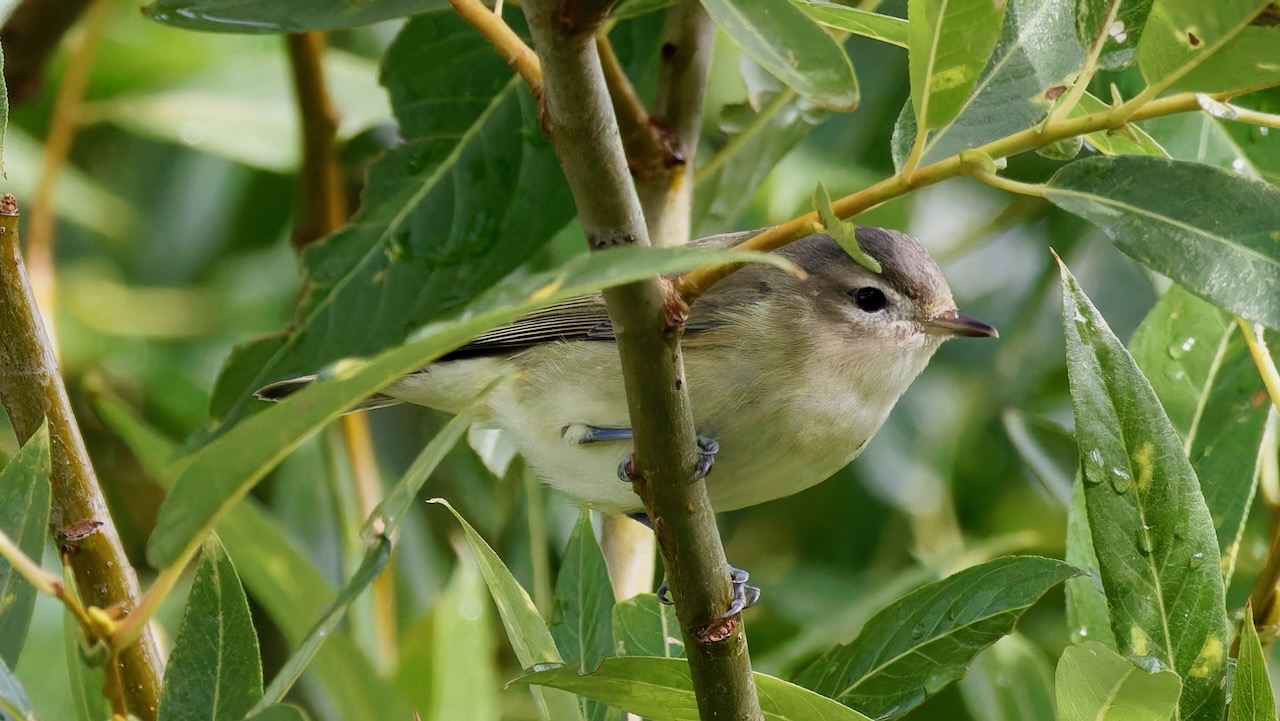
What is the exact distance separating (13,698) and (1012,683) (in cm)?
173

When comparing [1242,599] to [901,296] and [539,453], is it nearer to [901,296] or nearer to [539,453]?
[901,296]

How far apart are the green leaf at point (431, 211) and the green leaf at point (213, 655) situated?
109cm

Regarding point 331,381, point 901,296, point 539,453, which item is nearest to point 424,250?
point 539,453

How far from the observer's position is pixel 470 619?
7.66 ft

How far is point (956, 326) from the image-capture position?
295 centimetres

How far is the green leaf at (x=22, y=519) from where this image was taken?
60.0 inches

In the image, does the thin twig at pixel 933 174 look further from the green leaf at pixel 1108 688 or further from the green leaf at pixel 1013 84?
the green leaf at pixel 1108 688

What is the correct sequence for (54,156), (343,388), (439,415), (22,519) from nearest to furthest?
(343,388) → (22,519) → (54,156) → (439,415)

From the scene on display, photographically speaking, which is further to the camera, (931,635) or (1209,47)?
(931,635)

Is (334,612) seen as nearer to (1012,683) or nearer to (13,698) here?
(13,698)

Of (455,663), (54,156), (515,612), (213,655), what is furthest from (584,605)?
(54,156)

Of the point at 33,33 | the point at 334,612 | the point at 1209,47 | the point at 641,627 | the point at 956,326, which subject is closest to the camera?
the point at 334,612

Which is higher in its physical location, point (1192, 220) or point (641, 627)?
point (1192, 220)

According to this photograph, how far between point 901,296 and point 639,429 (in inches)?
65.0
